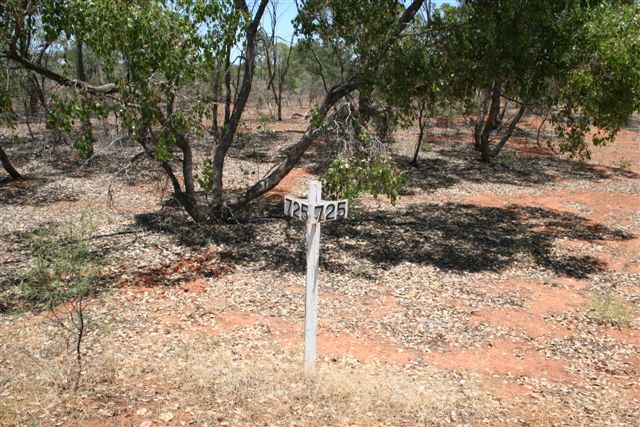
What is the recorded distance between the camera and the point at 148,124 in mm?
8703

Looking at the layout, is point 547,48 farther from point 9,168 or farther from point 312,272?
point 9,168

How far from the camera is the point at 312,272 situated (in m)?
5.71

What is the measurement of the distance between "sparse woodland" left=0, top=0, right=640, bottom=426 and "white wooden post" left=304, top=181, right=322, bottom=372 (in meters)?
0.38

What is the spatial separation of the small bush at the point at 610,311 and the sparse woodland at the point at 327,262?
4 cm

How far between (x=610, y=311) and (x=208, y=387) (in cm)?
668

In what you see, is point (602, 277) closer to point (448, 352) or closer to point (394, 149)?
point (448, 352)

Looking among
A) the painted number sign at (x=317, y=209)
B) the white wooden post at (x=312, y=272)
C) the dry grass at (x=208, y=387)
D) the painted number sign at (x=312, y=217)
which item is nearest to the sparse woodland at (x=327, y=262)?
the dry grass at (x=208, y=387)

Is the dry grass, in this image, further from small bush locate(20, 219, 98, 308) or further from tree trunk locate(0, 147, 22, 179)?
tree trunk locate(0, 147, 22, 179)

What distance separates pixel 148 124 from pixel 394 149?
1572 centimetres

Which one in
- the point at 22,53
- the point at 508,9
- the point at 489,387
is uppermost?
the point at 508,9

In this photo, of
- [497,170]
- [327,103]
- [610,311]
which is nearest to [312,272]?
[610,311]

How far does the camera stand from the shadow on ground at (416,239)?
34.8 ft

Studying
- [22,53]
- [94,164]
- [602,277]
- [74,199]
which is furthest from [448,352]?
[94,164]

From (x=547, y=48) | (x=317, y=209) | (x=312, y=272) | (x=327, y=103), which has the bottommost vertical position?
(x=312, y=272)
